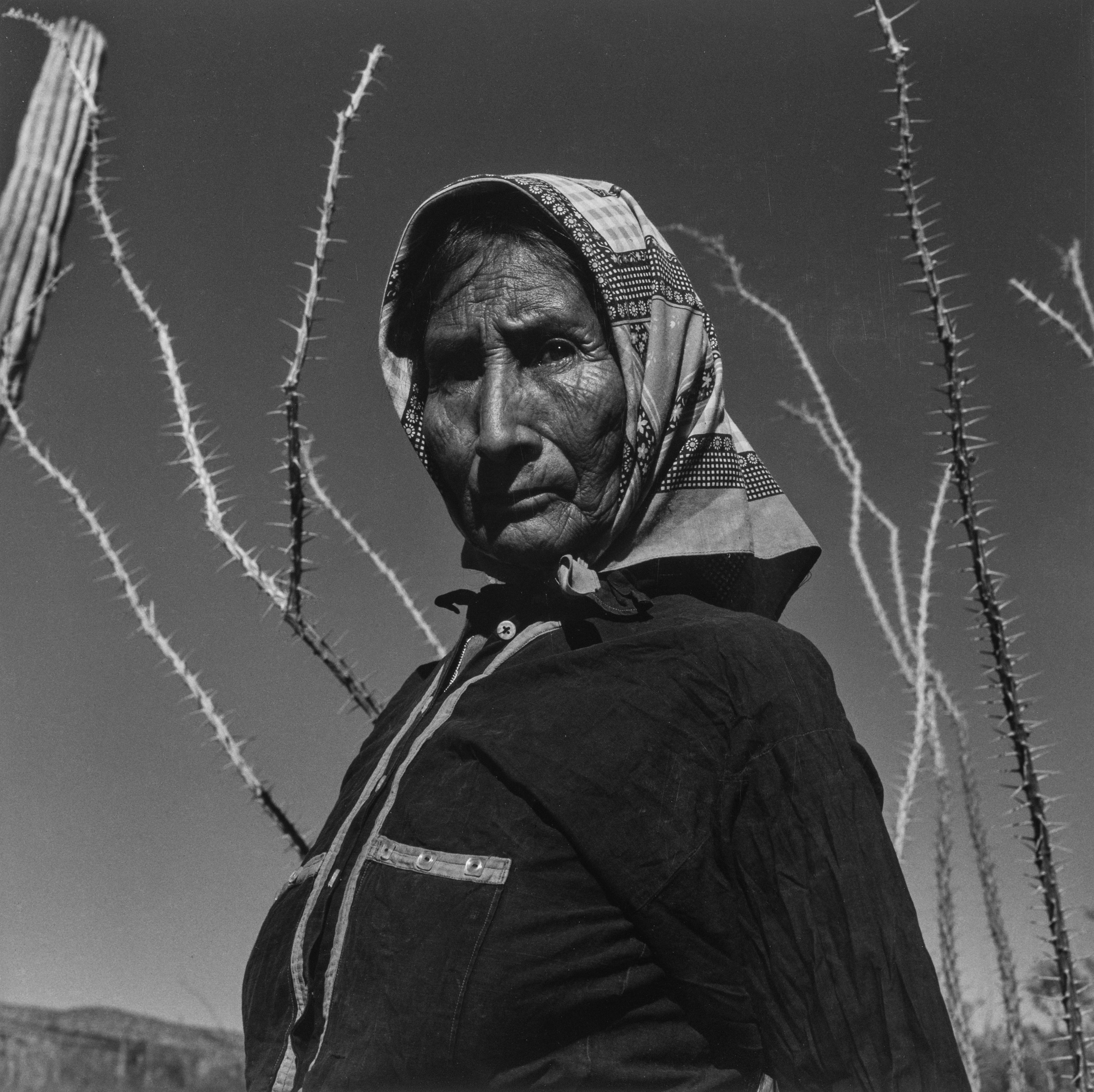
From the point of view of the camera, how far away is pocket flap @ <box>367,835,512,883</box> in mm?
1381

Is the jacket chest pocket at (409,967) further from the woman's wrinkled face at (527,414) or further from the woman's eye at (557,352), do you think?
the woman's eye at (557,352)

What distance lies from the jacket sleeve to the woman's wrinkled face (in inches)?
13.7

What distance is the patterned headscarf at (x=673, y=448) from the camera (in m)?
1.69

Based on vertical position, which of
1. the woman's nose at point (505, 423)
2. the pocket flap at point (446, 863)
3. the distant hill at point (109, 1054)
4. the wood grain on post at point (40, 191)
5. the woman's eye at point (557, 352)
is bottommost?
the distant hill at point (109, 1054)

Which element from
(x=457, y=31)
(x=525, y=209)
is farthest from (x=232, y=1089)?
(x=457, y=31)

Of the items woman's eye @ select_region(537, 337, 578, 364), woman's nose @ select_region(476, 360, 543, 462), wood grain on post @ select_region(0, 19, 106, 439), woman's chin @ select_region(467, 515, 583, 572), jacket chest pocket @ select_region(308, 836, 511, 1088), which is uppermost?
wood grain on post @ select_region(0, 19, 106, 439)

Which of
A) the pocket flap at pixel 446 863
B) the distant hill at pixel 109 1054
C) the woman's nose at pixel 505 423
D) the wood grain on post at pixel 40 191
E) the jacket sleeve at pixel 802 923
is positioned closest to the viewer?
the jacket sleeve at pixel 802 923

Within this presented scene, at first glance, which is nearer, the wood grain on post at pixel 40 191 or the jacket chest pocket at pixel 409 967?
the jacket chest pocket at pixel 409 967

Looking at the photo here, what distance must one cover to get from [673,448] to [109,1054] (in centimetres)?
176

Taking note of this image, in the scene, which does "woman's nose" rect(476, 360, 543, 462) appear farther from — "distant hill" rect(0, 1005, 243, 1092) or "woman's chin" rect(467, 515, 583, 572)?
"distant hill" rect(0, 1005, 243, 1092)

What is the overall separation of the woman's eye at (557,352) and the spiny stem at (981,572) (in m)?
0.82

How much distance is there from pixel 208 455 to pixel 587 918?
174 cm

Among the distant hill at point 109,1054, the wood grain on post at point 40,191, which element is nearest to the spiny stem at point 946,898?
the distant hill at point 109,1054

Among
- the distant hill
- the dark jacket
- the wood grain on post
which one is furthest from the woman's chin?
the wood grain on post
